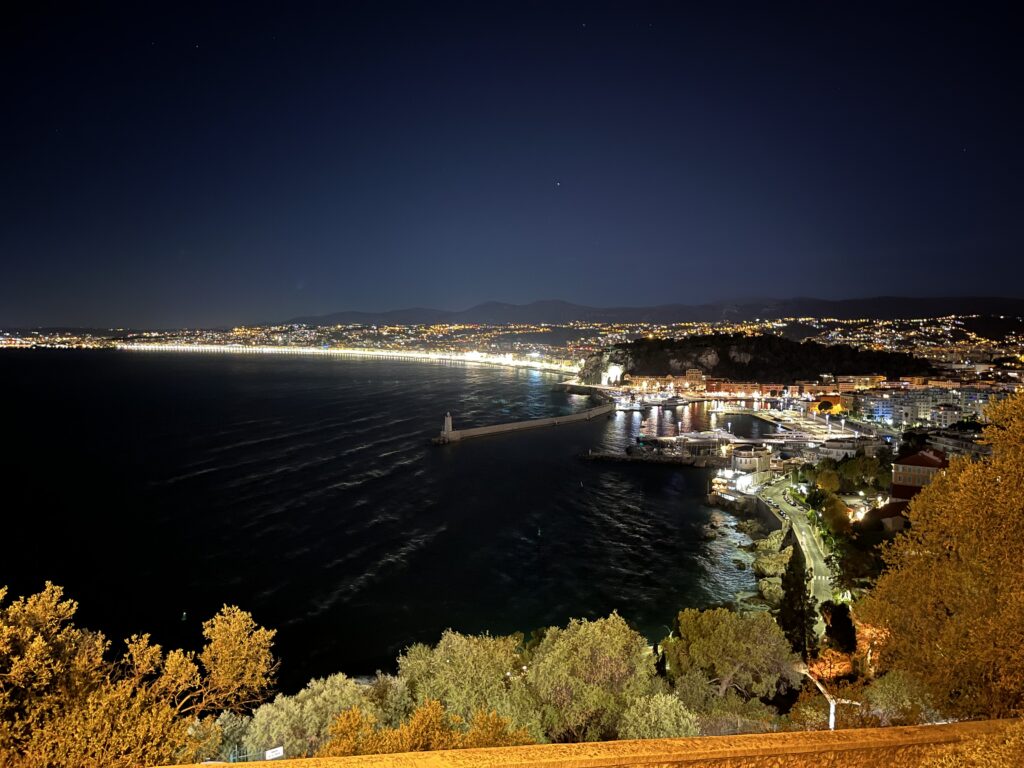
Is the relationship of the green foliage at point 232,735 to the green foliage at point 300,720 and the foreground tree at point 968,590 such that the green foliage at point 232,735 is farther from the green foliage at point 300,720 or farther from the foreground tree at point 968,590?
the foreground tree at point 968,590

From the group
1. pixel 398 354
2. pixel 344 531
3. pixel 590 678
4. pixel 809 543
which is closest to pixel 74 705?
pixel 590 678

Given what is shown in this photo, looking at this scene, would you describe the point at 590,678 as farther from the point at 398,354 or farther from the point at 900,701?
the point at 398,354

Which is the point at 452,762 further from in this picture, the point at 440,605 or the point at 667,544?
the point at 667,544

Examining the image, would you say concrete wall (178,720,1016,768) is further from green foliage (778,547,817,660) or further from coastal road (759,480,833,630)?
coastal road (759,480,833,630)

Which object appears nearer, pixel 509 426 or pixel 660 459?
pixel 660 459

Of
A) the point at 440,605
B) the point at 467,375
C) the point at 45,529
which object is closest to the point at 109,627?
the point at 440,605

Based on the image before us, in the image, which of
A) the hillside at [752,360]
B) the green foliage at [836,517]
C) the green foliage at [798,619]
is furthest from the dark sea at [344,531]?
the hillside at [752,360]
